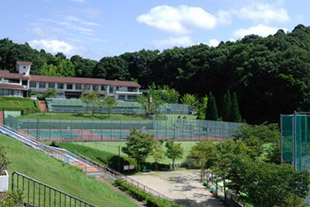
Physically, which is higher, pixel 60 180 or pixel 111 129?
pixel 111 129

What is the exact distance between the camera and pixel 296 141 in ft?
57.8

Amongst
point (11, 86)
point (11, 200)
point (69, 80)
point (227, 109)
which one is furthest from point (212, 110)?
point (11, 200)

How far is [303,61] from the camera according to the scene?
52.8 m

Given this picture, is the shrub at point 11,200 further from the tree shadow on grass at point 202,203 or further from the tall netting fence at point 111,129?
the tall netting fence at point 111,129

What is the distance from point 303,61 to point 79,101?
1484 inches

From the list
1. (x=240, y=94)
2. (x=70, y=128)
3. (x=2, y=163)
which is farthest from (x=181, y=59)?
(x=2, y=163)

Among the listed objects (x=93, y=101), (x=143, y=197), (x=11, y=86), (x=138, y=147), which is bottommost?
(x=143, y=197)

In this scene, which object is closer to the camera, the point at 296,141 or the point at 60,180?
the point at 60,180

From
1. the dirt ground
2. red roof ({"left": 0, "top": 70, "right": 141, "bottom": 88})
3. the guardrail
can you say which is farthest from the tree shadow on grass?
red roof ({"left": 0, "top": 70, "right": 141, "bottom": 88})

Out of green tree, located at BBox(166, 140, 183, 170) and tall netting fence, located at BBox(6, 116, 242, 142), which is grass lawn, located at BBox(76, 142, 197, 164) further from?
green tree, located at BBox(166, 140, 183, 170)

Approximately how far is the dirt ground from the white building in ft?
133

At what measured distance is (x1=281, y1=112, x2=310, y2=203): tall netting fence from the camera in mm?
17547

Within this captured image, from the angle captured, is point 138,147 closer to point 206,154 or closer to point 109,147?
point 109,147

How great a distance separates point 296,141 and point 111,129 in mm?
25011
